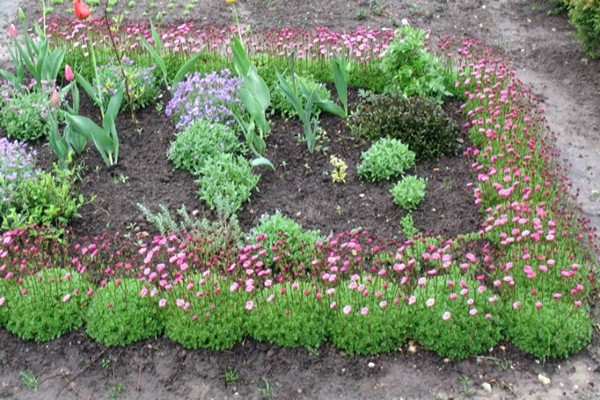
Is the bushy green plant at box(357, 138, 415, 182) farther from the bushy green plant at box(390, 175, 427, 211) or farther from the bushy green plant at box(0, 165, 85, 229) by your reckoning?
the bushy green plant at box(0, 165, 85, 229)

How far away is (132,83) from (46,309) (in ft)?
9.59

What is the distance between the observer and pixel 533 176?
5.82 meters

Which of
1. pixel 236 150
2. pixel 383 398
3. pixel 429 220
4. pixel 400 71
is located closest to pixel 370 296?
pixel 383 398

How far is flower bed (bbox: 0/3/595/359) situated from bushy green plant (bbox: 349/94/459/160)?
2.62 feet

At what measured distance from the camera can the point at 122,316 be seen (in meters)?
4.71

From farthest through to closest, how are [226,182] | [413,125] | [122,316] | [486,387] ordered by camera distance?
[413,125]
[226,182]
[122,316]
[486,387]

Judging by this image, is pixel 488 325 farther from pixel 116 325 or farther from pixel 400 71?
pixel 400 71

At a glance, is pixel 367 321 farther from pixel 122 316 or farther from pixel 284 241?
pixel 122 316

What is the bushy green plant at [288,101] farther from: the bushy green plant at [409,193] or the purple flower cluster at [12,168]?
the purple flower cluster at [12,168]

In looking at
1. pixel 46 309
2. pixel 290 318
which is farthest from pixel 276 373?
pixel 46 309

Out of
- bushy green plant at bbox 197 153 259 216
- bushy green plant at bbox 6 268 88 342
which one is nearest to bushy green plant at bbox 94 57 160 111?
bushy green plant at bbox 197 153 259 216

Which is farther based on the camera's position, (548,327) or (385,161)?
(385,161)

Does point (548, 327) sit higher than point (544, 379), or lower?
higher

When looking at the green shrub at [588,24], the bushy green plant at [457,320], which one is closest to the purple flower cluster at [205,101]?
the bushy green plant at [457,320]
